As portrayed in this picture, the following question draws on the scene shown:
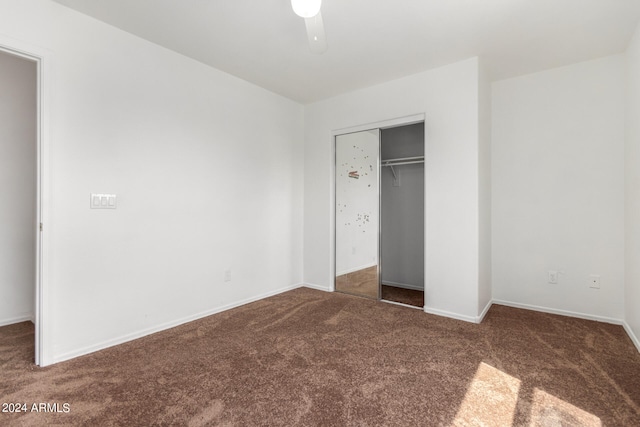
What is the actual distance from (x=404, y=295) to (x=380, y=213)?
3.59 ft

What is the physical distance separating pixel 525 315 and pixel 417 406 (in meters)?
2.11

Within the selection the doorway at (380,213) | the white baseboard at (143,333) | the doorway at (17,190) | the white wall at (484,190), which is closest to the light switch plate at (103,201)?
the white baseboard at (143,333)

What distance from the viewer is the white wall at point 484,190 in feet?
9.82

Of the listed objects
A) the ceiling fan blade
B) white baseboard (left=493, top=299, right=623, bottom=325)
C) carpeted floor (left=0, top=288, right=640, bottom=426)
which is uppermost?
the ceiling fan blade

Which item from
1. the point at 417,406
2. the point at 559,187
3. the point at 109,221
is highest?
the point at 559,187

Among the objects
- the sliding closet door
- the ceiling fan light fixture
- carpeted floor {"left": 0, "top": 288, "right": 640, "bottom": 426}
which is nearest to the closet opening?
the sliding closet door

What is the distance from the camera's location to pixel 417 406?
1683mm

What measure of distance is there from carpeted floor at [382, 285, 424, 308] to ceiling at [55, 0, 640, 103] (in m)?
2.54

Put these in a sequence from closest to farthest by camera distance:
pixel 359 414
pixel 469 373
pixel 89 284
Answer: pixel 359 414 < pixel 469 373 < pixel 89 284

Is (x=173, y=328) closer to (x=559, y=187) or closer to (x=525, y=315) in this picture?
(x=525, y=315)

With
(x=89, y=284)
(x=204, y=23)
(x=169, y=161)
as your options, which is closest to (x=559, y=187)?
(x=204, y=23)

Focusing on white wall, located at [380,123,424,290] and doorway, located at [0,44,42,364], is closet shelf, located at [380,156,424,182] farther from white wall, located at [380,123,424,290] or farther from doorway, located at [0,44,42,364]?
doorway, located at [0,44,42,364]

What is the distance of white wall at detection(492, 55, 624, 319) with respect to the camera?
2918 millimetres

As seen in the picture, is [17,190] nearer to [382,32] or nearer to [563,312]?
[382,32]
